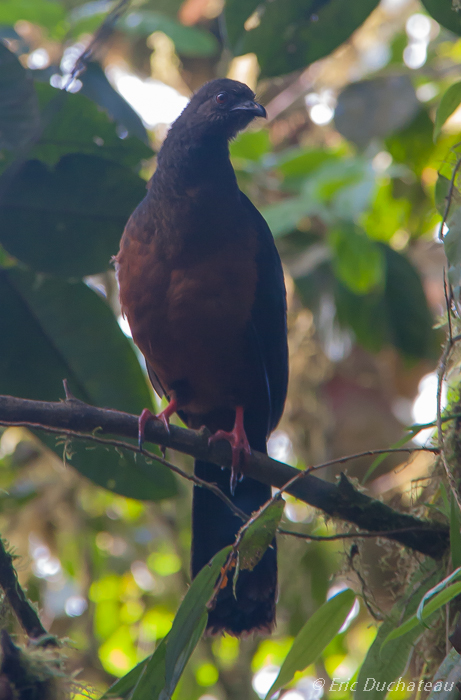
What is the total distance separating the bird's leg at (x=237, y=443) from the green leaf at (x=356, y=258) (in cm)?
132

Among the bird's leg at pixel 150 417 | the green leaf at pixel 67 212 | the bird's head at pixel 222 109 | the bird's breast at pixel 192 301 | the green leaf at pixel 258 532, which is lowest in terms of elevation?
the green leaf at pixel 258 532

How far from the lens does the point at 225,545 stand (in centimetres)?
259

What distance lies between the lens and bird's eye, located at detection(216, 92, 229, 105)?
300 cm

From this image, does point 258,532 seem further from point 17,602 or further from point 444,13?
point 444,13

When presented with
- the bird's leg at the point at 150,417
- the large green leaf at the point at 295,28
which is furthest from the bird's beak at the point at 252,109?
the bird's leg at the point at 150,417

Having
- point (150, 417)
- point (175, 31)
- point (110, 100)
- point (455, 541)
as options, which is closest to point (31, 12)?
point (110, 100)

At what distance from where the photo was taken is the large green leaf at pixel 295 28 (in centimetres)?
261

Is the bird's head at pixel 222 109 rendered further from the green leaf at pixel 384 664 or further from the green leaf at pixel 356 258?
the green leaf at pixel 384 664

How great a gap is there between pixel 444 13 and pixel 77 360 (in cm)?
184

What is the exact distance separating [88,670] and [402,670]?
2.20m

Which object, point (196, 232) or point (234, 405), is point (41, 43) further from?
point (234, 405)

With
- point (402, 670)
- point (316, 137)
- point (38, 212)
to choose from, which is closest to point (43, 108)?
point (38, 212)

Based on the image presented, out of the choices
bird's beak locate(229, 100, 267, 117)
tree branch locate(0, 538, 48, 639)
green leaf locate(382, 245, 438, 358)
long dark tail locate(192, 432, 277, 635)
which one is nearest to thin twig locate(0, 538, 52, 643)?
tree branch locate(0, 538, 48, 639)

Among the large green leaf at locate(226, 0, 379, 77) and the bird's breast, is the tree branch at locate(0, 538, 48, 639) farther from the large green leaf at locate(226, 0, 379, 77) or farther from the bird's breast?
the large green leaf at locate(226, 0, 379, 77)
